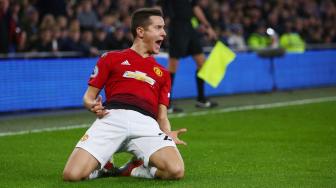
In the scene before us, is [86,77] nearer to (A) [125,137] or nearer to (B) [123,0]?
(B) [123,0]

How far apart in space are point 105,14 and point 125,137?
11.5 m

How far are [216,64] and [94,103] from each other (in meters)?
7.29

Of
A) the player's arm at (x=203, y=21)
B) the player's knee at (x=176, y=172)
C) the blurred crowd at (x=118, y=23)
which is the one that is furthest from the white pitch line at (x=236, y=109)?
the player's knee at (x=176, y=172)

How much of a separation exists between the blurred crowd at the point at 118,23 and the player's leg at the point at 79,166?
26.0ft

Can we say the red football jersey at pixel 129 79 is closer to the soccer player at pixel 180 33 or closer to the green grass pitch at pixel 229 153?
the green grass pitch at pixel 229 153

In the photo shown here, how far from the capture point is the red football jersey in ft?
24.0

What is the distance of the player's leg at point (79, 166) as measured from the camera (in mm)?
6922

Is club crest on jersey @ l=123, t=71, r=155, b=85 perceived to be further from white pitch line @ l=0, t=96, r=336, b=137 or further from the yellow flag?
the yellow flag

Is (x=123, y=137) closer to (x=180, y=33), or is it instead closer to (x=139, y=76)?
(x=139, y=76)

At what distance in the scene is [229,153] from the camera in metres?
9.00

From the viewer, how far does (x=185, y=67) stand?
55.8ft

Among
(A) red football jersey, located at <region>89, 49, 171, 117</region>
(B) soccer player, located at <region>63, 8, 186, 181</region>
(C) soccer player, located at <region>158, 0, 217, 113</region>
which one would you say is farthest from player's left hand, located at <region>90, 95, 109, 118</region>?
(C) soccer player, located at <region>158, 0, 217, 113</region>

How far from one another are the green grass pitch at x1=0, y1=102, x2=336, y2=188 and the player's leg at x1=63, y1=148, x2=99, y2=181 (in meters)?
0.07

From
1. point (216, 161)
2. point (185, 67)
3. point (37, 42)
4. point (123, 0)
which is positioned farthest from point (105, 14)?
point (216, 161)
